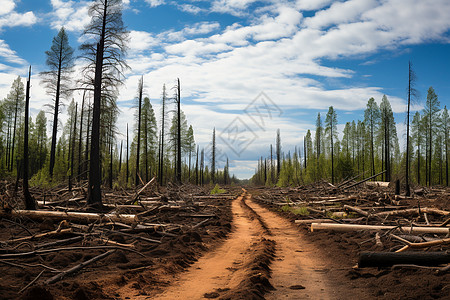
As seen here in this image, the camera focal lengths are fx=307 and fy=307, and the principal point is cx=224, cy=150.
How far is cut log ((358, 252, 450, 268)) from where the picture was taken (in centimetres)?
546

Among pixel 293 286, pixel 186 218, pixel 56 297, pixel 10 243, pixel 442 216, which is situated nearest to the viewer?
pixel 56 297

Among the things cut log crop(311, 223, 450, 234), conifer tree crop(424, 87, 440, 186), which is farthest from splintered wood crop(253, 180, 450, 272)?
conifer tree crop(424, 87, 440, 186)

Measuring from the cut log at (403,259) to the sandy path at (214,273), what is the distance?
2.48 meters

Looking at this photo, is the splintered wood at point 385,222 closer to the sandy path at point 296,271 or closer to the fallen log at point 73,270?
the sandy path at point 296,271

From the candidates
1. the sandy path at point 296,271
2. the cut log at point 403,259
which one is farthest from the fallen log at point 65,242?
the cut log at point 403,259

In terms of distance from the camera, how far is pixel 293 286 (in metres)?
5.61

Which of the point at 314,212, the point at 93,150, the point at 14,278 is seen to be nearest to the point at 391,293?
the point at 14,278

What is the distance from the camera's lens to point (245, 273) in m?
6.24

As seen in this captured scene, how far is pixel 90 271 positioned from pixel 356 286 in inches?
197

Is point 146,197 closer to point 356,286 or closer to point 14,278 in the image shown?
point 14,278

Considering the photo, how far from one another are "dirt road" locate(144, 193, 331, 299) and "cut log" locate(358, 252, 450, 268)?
0.95 metres

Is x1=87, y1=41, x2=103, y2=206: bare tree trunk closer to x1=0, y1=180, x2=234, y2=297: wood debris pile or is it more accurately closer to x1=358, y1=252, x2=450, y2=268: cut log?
x1=0, y1=180, x2=234, y2=297: wood debris pile

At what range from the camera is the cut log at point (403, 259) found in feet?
17.9

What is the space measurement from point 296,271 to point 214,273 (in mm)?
1793
